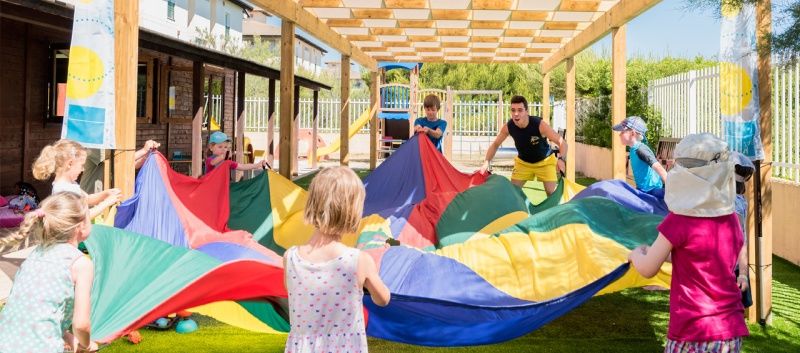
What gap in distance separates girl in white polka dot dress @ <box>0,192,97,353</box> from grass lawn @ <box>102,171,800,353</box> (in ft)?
5.81

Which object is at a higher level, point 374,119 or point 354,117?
point 354,117

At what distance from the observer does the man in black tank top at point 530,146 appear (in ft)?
25.3

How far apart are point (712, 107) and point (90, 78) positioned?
7.76m

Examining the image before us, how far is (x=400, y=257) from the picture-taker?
4383 mm

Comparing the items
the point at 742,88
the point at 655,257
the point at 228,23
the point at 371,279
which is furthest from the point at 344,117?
the point at 228,23

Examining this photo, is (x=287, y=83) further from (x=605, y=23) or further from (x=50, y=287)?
(x=50, y=287)

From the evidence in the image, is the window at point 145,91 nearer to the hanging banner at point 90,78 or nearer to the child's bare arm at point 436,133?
the child's bare arm at point 436,133

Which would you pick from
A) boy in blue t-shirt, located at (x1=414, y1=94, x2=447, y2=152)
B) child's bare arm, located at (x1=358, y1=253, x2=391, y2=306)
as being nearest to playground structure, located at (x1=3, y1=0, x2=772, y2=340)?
boy in blue t-shirt, located at (x1=414, y1=94, x2=447, y2=152)

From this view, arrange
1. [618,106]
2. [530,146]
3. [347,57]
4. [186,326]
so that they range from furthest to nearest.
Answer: [347,57] < [618,106] < [530,146] < [186,326]

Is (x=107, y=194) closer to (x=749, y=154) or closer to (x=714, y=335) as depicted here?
(x=714, y=335)

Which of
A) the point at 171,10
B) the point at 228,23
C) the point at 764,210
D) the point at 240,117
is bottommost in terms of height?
the point at 764,210

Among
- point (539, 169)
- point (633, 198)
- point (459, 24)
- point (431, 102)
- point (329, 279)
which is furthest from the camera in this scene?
point (459, 24)

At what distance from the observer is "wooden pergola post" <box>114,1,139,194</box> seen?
16.5 ft

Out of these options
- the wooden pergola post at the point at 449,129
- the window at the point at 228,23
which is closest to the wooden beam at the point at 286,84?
the wooden pergola post at the point at 449,129
